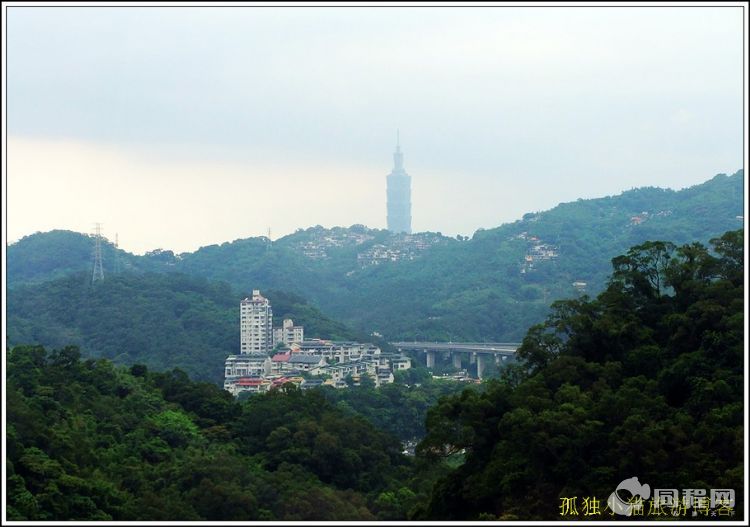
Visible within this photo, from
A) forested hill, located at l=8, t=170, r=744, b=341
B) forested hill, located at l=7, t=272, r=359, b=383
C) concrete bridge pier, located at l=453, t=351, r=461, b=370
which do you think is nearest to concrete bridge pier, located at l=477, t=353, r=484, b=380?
concrete bridge pier, located at l=453, t=351, r=461, b=370

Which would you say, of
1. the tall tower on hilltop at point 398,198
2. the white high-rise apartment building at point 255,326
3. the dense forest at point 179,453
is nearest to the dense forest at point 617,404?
the dense forest at point 179,453

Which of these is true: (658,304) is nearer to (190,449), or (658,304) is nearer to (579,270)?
(190,449)

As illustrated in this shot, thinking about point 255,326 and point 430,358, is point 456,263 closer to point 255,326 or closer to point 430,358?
point 430,358

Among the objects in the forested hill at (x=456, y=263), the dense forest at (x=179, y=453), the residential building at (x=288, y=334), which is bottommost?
the dense forest at (x=179, y=453)

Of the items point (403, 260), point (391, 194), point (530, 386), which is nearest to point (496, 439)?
point (530, 386)

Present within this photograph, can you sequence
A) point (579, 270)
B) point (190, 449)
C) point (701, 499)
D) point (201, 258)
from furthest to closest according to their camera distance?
1. point (201, 258)
2. point (579, 270)
3. point (190, 449)
4. point (701, 499)

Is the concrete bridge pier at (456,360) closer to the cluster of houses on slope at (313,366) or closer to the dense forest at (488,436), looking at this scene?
the cluster of houses on slope at (313,366)

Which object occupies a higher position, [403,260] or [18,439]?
[403,260]
